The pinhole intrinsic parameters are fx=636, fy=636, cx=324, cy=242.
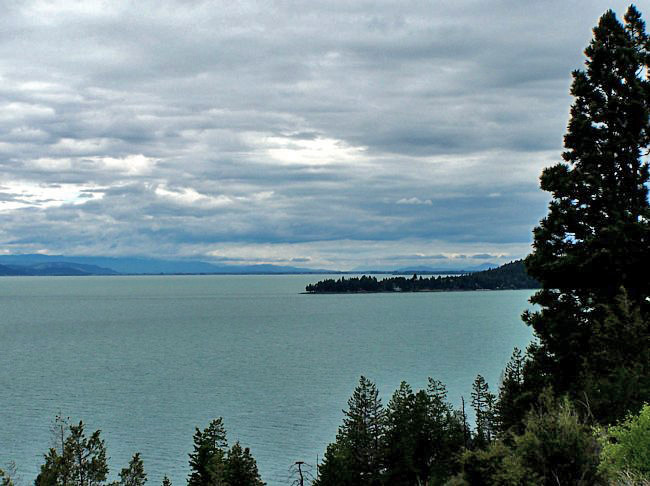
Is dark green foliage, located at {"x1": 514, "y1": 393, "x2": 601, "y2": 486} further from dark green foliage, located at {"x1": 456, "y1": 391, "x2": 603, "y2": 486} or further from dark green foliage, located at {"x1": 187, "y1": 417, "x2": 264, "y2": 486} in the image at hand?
dark green foliage, located at {"x1": 187, "y1": 417, "x2": 264, "y2": 486}

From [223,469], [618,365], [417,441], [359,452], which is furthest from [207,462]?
[618,365]

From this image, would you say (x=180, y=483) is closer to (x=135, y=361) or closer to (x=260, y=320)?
(x=135, y=361)

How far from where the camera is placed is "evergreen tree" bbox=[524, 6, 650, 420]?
28750 mm

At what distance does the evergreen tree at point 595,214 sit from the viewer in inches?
1132

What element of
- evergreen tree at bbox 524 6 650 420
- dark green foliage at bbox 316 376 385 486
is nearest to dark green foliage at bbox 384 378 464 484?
dark green foliage at bbox 316 376 385 486

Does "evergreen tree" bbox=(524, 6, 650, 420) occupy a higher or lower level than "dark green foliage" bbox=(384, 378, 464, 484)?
higher

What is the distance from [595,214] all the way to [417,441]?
981 inches

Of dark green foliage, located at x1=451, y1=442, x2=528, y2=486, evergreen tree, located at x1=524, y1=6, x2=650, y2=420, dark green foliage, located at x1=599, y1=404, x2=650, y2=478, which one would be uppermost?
evergreen tree, located at x1=524, y1=6, x2=650, y2=420

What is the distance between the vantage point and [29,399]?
73.5 m

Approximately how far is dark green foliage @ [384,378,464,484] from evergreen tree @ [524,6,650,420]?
19.3m

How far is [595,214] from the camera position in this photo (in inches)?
1180

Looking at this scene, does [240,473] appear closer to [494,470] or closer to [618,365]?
[618,365]

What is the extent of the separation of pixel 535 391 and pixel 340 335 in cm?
12285

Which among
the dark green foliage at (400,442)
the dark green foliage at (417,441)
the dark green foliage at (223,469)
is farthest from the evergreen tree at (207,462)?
the dark green foliage at (417,441)
